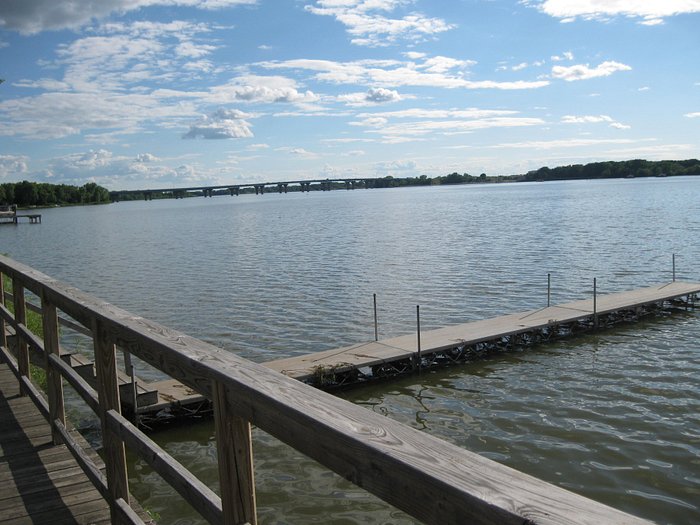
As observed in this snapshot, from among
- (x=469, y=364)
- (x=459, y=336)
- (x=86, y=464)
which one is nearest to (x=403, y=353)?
(x=469, y=364)

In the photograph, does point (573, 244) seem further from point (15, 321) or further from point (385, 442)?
point (385, 442)

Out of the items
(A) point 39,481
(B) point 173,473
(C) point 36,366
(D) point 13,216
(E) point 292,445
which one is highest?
(D) point 13,216

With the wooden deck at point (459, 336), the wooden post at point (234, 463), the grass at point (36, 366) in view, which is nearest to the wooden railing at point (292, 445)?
the wooden post at point (234, 463)

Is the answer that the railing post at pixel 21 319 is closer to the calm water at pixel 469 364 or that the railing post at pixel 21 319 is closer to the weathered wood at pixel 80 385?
the weathered wood at pixel 80 385

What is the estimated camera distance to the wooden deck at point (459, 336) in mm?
14023

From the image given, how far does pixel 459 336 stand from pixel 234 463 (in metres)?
14.1

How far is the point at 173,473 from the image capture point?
2.95m

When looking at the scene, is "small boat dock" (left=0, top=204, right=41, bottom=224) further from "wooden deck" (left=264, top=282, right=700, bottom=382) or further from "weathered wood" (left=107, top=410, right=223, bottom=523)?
"weathered wood" (left=107, top=410, right=223, bottom=523)

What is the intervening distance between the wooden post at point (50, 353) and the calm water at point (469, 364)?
12.9 feet


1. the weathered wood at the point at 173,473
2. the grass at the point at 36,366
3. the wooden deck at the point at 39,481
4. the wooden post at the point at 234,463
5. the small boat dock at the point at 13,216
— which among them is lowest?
the grass at the point at 36,366

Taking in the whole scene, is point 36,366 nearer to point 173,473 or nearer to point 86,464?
point 86,464

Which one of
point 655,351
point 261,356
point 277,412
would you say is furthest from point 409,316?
point 277,412

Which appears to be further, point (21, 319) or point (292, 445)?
point (21, 319)

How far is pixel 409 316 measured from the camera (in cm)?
2048
